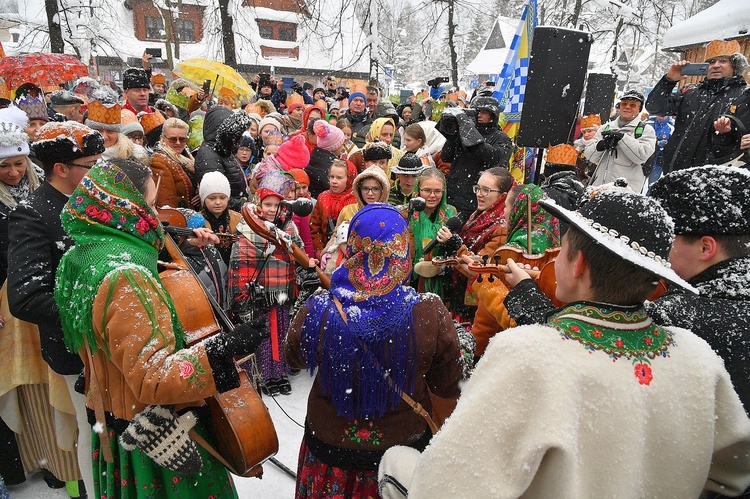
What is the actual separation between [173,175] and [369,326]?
11.7ft

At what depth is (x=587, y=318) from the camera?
46.7 inches

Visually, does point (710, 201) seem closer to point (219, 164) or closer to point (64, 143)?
point (64, 143)

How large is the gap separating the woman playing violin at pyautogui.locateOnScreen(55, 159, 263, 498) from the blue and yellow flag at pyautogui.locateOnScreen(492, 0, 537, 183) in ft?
18.7

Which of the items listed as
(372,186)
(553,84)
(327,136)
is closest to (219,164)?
(372,186)

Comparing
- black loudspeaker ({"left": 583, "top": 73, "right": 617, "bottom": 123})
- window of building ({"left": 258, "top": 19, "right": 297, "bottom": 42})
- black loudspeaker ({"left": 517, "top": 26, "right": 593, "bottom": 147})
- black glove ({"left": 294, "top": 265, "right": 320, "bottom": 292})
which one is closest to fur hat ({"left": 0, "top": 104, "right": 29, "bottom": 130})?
black glove ({"left": 294, "top": 265, "right": 320, "bottom": 292})

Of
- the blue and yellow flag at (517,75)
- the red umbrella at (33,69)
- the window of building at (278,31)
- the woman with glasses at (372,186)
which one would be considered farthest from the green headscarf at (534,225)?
the window of building at (278,31)

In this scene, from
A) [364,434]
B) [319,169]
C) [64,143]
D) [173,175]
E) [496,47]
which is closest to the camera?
[364,434]

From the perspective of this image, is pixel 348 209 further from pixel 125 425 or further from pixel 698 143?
pixel 698 143

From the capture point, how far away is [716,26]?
11.9 metres

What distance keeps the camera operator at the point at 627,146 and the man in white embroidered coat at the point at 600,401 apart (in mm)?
5559

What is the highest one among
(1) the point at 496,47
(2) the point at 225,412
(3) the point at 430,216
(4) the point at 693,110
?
(1) the point at 496,47

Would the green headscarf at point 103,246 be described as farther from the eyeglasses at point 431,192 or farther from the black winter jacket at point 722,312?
the eyeglasses at point 431,192

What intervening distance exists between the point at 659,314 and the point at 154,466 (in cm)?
209

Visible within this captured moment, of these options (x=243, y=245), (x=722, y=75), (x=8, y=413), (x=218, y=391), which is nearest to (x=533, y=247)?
(x=218, y=391)
